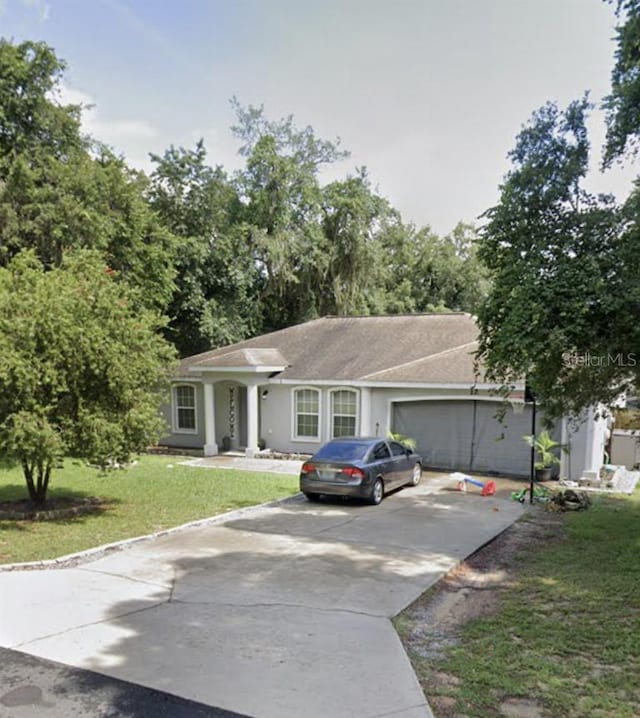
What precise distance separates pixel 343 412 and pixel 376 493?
7126mm

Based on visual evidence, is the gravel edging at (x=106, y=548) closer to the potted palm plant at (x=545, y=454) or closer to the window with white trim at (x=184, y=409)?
the potted palm plant at (x=545, y=454)

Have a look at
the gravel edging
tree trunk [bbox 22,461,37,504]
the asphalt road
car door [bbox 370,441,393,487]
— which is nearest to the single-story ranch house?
car door [bbox 370,441,393,487]

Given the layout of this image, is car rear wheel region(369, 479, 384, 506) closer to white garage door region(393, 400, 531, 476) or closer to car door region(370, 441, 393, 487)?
car door region(370, 441, 393, 487)

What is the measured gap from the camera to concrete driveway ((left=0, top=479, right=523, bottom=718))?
15.2 feet

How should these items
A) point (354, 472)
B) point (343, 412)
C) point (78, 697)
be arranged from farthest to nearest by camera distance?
point (343, 412), point (354, 472), point (78, 697)

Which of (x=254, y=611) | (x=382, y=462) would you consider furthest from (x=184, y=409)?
(x=254, y=611)

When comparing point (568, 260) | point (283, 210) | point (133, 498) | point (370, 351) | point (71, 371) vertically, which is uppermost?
point (283, 210)

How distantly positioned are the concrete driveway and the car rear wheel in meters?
1.69

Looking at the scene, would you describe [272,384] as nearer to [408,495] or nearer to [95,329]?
[408,495]

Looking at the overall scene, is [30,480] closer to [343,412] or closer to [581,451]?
[343,412]

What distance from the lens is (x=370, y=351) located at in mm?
21750

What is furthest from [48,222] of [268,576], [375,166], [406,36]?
[375,166]

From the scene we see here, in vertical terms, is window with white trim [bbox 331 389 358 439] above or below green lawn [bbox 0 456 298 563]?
above

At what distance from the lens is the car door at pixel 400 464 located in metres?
14.0
